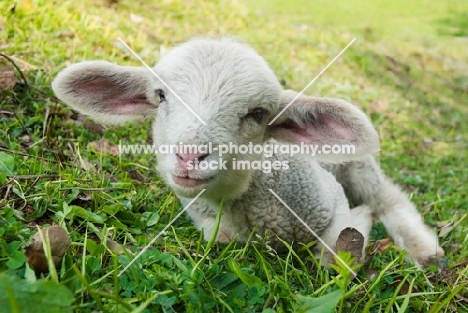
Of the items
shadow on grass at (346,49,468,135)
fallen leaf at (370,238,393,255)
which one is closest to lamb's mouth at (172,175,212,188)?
fallen leaf at (370,238,393,255)

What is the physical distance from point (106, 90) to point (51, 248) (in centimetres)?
133

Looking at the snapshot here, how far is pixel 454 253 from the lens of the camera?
3748mm

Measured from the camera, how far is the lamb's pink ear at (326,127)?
2.92 meters

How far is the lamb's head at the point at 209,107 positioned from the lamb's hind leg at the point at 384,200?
1.30 m

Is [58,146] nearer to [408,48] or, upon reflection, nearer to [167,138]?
[167,138]

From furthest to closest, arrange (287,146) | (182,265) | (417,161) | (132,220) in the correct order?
(417,161) → (287,146) → (132,220) → (182,265)

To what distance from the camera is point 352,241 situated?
112 inches

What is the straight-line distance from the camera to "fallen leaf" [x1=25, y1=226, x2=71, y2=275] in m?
2.02

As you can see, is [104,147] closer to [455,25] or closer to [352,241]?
[352,241]

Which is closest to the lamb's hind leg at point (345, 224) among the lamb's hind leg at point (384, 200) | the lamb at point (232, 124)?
the lamb at point (232, 124)

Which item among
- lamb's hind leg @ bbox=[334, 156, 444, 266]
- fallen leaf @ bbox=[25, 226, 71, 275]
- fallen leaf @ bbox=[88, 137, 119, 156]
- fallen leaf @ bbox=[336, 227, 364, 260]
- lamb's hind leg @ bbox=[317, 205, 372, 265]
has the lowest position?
lamb's hind leg @ bbox=[334, 156, 444, 266]

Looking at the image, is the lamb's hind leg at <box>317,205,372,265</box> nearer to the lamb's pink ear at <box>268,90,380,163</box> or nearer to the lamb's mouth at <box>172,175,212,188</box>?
the lamb's pink ear at <box>268,90,380,163</box>

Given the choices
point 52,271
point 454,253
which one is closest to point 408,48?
point 454,253

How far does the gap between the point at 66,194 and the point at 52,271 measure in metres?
0.90
